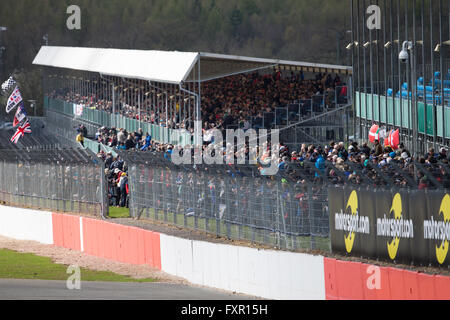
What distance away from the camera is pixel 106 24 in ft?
392

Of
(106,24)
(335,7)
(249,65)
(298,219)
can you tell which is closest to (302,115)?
Answer: (249,65)

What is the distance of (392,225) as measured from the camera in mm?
13672

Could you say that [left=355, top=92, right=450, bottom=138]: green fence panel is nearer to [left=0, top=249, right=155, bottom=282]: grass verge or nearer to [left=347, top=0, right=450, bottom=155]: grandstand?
[left=347, top=0, right=450, bottom=155]: grandstand

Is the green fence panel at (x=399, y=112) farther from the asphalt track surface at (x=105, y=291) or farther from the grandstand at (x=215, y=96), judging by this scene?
the asphalt track surface at (x=105, y=291)

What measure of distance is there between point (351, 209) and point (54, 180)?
17.9m

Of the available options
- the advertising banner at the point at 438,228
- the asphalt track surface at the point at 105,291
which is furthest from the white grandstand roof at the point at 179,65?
the advertising banner at the point at 438,228

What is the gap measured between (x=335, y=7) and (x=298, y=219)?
274 feet

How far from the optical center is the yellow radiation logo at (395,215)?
43.6ft
